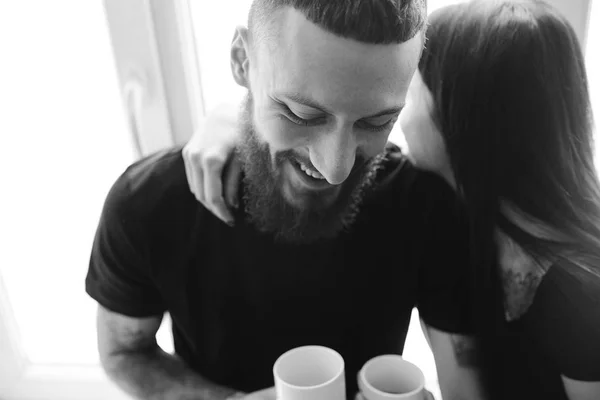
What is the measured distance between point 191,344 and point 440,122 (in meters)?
0.57

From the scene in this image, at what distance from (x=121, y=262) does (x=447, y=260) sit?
1.77 feet

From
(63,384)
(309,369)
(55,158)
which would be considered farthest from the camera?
(63,384)

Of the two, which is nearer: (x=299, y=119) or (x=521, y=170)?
(x=299, y=119)

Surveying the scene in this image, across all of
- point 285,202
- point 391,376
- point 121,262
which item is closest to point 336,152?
point 285,202

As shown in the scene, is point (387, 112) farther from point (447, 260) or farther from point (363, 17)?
point (447, 260)

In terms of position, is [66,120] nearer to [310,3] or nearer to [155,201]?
[155,201]

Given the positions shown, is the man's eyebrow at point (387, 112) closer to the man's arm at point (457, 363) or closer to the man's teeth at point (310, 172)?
the man's teeth at point (310, 172)

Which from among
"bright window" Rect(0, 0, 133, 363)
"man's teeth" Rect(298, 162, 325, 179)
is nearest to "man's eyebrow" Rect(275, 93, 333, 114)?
"man's teeth" Rect(298, 162, 325, 179)

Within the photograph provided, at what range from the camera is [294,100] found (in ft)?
2.25

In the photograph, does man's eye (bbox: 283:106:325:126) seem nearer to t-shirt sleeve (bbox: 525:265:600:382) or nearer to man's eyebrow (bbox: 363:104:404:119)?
man's eyebrow (bbox: 363:104:404:119)

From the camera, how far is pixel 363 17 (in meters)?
0.64

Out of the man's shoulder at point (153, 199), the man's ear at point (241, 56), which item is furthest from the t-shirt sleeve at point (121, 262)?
the man's ear at point (241, 56)

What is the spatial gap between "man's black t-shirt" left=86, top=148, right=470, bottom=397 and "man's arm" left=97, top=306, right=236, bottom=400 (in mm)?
35

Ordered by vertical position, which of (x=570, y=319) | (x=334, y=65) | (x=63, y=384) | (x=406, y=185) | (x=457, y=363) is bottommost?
(x=63, y=384)
